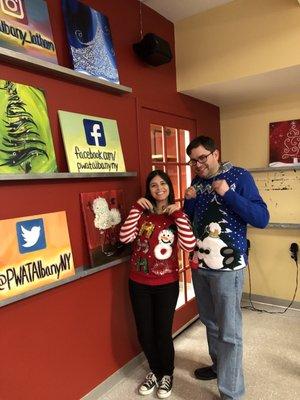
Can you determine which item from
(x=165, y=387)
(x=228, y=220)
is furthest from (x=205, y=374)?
(x=228, y=220)

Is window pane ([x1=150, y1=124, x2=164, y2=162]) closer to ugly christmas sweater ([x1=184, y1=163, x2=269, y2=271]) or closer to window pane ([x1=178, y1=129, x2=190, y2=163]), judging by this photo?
window pane ([x1=178, y1=129, x2=190, y2=163])

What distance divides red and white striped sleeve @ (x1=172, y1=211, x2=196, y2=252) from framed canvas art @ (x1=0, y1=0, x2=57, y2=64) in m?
1.04

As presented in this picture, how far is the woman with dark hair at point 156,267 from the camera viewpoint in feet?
5.81

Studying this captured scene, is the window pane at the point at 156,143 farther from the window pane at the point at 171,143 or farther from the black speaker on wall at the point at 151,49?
the black speaker on wall at the point at 151,49

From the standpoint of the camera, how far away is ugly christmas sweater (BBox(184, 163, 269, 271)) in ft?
5.04

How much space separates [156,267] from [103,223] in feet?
1.30

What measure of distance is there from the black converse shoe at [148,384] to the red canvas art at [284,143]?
2.01 m

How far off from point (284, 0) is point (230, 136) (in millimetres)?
1311

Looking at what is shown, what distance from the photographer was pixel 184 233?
1.72m

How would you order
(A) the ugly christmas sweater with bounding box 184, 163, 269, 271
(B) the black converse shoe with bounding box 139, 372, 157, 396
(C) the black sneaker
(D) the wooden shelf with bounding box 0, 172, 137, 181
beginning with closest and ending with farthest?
(D) the wooden shelf with bounding box 0, 172, 137, 181, (A) the ugly christmas sweater with bounding box 184, 163, 269, 271, (B) the black converse shoe with bounding box 139, 372, 157, 396, (C) the black sneaker

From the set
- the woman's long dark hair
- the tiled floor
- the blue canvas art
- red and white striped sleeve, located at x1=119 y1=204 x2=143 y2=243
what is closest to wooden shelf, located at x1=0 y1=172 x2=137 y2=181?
the woman's long dark hair

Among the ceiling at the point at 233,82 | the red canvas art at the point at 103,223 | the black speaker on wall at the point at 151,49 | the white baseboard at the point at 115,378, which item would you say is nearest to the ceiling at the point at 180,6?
the ceiling at the point at 233,82

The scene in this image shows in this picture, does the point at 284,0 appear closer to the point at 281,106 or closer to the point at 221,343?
the point at 281,106

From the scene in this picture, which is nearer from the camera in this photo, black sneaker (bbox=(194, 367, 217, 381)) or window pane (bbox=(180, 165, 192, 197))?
black sneaker (bbox=(194, 367, 217, 381))
